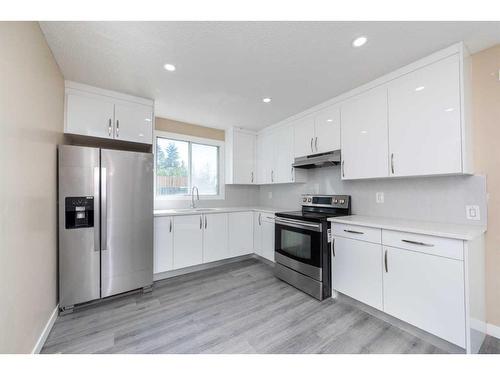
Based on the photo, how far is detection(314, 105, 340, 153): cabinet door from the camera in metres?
2.54

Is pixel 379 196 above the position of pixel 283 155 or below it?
below

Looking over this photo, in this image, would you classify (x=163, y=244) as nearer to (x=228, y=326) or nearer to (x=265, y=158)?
(x=228, y=326)

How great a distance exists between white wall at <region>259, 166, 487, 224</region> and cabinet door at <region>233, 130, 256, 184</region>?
128cm

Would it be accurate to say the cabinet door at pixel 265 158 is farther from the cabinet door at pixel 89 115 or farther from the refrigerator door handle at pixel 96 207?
the refrigerator door handle at pixel 96 207

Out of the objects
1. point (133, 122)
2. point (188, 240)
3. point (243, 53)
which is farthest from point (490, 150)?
point (133, 122)

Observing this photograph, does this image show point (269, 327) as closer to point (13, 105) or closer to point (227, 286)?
point (227, 286)

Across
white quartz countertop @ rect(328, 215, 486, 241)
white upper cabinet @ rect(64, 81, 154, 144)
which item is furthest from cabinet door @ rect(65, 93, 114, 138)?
white quartz countertop @ rect(328, 215, 486, 241)

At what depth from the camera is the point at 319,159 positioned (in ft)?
8.78

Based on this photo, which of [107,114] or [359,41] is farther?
[107,114]

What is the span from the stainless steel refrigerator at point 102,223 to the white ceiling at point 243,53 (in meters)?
0.86

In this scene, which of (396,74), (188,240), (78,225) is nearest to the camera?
(396,74)

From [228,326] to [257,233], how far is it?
5.70 feet

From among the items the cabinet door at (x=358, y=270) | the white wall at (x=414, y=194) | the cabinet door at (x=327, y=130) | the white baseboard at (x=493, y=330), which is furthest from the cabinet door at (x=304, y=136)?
the white baseboard at (x=493, y=330)

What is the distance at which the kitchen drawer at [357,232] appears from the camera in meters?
1.87
